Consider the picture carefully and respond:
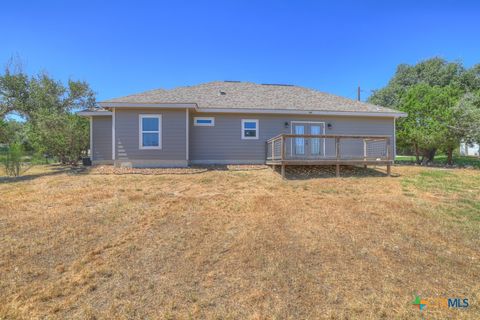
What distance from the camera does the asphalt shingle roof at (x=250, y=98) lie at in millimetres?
11219

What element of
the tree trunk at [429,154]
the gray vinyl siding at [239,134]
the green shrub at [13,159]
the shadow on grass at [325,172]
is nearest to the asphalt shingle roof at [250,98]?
the gray vinyl siding at [239,134]

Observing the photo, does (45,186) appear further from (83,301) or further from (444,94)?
(444,94)

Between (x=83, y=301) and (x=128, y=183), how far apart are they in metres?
5.55

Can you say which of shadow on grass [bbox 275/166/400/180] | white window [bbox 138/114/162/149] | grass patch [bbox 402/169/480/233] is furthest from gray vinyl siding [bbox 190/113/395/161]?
grass patch [bbox 402/169/480/233]

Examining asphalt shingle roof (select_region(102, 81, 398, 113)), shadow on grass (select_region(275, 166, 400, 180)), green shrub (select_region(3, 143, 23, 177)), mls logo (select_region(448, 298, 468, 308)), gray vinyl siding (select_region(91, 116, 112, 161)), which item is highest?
asphalt shingle roof (select_region(102, 81, 398, 113))

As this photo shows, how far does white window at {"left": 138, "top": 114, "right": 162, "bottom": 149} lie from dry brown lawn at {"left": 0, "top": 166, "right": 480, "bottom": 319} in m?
4.28

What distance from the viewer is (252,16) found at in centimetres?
1112

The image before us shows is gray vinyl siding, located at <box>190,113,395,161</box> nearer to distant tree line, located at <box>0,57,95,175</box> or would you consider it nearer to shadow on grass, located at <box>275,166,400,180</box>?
shadow on grass, located at <box>275,166,400,180</box>

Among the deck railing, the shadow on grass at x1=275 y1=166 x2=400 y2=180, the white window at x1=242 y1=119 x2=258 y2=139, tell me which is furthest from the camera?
the white window at x1=242 y1=119 x2=258 y2=139

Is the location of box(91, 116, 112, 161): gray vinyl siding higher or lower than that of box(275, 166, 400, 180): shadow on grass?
higher

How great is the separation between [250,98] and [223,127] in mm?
2556

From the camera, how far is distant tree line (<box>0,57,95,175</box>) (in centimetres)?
1177

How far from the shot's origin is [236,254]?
3.32 metres

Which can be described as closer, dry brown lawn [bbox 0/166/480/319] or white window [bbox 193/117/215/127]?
dry brown lawn [bbox 0/166/480/319]
